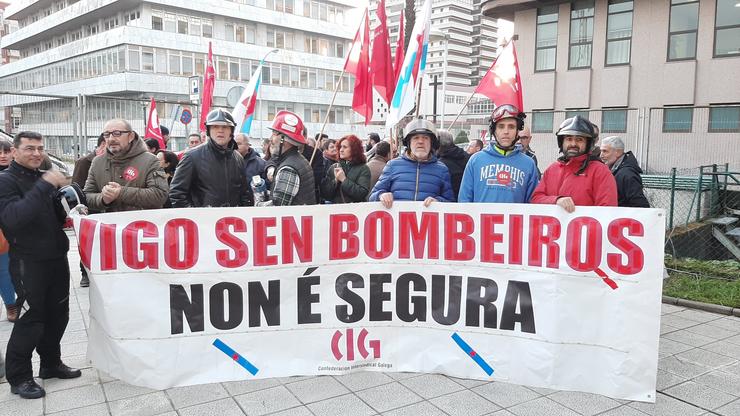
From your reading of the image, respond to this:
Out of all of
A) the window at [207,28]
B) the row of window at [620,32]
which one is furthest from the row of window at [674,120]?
the window at [207,28]

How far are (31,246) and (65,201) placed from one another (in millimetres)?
372

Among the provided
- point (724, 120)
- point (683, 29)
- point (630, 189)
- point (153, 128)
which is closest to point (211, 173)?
point (630, 189)

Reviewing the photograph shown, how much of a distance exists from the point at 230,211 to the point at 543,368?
255 cm

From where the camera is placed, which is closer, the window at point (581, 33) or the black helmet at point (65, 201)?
the black helmet at point (65, 201)

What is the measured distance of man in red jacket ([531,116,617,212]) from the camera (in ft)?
14.4

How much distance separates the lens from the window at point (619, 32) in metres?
17.9

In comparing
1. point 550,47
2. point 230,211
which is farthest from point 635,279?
point 550,47

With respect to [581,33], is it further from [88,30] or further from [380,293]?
[88,30]

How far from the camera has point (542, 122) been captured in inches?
755

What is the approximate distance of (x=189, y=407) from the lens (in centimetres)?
385

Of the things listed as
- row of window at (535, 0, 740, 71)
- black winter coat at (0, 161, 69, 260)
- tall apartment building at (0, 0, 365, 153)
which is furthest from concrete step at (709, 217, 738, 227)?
tall apartment building at (0, 0, 365, 153)

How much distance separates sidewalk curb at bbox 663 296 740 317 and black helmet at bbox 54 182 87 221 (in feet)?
20.6

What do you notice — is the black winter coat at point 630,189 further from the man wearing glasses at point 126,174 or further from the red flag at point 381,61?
the man wearing glasses at point 126,174

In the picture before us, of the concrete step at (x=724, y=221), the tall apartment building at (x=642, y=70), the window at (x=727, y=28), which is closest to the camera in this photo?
the concrete step at (x=724, y=221)
